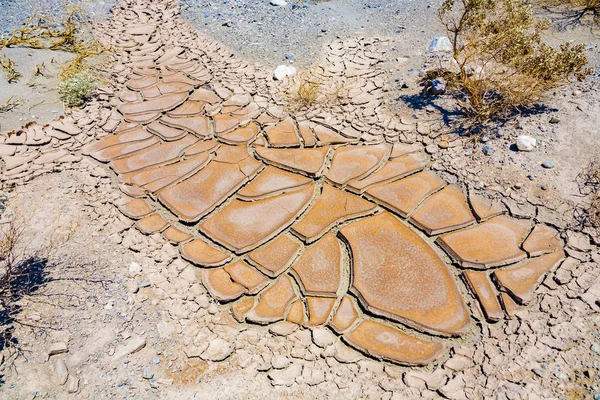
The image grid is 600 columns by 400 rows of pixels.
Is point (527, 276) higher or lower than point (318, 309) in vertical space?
higher

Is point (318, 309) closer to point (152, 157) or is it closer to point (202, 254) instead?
point (202, 254)

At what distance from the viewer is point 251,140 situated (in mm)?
3338

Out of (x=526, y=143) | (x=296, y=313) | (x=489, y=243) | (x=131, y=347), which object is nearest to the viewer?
(x=131, y=347)

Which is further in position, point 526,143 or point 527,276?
point 526,143

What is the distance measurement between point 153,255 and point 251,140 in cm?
120

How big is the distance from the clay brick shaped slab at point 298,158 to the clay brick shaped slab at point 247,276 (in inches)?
33.2

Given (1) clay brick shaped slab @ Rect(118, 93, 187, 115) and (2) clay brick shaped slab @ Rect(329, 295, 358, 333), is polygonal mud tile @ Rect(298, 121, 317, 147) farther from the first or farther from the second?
(2) clay brick shaped slab @ Rect(329, 295, 358, 333)

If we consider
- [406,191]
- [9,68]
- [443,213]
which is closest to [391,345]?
[443,213]

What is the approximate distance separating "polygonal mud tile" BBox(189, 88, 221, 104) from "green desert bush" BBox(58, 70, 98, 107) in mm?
965

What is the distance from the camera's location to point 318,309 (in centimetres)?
228

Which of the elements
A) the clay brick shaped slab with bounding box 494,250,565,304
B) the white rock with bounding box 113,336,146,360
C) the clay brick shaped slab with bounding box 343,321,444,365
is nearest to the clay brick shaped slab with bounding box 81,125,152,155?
the white rock with bounding box 113,336,146,360

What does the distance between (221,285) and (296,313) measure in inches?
18.8

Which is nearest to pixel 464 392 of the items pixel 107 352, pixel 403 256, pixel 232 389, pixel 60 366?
pixel 403 256

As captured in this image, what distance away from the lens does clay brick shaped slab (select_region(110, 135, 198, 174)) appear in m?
3.23
